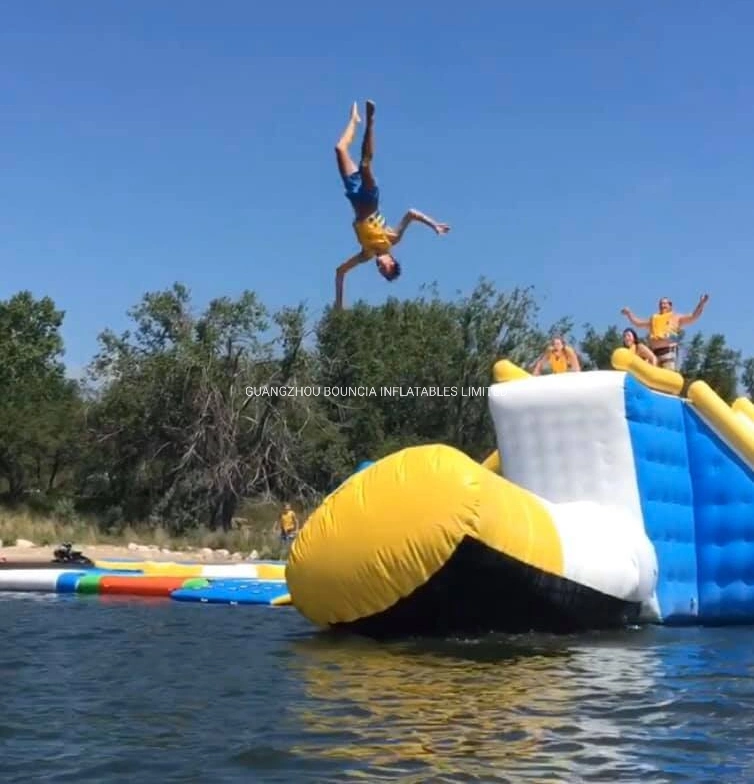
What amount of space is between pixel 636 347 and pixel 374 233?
4.07m

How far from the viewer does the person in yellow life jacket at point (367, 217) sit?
1020 centimetres

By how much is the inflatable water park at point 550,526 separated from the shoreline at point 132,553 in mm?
6058

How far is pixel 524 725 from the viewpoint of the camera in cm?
680

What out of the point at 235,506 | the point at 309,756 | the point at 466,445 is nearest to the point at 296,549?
the point at 309,756

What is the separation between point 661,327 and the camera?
13.9 meters

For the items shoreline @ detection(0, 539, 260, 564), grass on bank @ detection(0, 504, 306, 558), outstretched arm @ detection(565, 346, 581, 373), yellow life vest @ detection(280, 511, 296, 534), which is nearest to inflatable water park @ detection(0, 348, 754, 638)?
outstretched arm @ detection(565, 346, 581, 373)

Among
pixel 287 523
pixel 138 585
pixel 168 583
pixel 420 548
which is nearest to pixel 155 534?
pixel 287 523

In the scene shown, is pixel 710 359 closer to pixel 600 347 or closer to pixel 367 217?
pixel 600 347

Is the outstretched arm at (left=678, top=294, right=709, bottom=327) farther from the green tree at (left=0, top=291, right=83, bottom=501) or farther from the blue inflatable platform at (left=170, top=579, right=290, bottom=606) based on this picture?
the green tree at (left=0, top=291, right=83, bottom=501)

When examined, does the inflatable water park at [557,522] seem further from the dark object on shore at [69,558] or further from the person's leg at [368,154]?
the dark object on shore at [69,558]

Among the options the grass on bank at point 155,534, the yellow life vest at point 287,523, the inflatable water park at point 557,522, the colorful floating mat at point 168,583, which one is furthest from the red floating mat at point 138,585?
the yellow life vest at point 287,523

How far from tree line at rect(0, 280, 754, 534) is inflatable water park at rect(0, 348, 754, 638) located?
12897 millimetres

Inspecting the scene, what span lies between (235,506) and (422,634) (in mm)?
18106

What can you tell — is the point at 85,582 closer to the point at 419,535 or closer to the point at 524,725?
the point at 419,535
